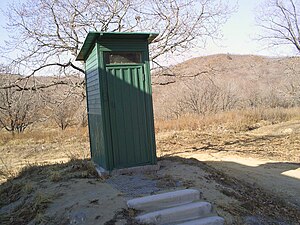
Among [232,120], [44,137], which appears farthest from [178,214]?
[232,120]

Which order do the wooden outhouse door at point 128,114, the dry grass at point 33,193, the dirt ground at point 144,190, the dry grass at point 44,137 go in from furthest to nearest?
1. the dry grass at point 44,137
2. the wooden outhouse door at point 128,114
3. the dry grass at point 33,193
4. the dirt ground at point 144,190

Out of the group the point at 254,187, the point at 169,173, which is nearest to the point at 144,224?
the point at 169,173

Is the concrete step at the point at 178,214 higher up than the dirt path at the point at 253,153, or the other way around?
the concrete step at the point at 178,214

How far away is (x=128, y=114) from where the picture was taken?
5.20 metres

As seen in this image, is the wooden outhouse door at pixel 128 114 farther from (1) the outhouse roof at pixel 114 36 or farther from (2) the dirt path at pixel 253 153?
(2) the dirt path at pixel 253 153

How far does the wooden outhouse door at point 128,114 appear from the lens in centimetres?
512

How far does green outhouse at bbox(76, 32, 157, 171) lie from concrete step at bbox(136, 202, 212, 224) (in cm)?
168

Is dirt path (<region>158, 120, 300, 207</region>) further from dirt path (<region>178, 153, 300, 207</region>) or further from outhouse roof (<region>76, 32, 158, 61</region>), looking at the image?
outhouse roof (<region>76, 32, 158, 61</region>)

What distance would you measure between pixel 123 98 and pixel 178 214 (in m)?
2.32

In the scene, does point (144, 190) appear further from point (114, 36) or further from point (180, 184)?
point (114, 36)

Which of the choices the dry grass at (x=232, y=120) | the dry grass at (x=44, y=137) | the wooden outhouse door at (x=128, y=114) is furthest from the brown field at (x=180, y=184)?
the dry grass at (x=232, y=120)

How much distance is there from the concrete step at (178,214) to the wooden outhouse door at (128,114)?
1.66 metres

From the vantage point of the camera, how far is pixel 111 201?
3822 mm

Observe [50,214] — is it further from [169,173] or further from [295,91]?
[295,91]
